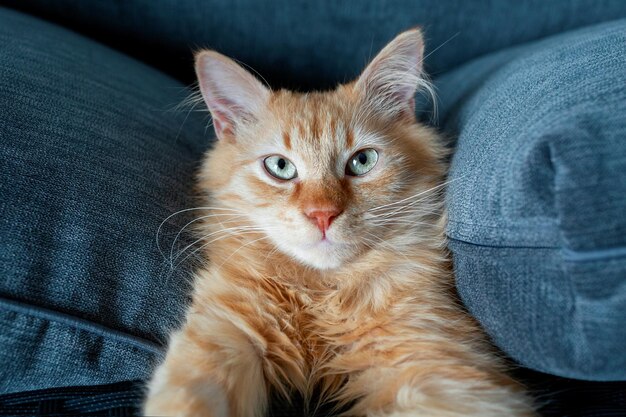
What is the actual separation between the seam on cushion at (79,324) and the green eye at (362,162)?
2.09 ft

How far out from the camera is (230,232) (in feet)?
4.28

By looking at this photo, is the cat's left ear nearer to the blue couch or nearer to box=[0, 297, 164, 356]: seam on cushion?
the blue couch

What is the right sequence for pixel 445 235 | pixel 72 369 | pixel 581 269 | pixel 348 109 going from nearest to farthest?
pixel 581 269, pixel 72 369, pixel 445 235, pixel 348 109

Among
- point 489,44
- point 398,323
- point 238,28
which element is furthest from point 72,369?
point 489,44

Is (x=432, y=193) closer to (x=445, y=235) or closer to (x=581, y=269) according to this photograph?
(x=445, y=235)

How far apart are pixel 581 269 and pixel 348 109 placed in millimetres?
764

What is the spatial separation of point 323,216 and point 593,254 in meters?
0.53

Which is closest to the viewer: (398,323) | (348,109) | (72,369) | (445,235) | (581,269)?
(581,269)

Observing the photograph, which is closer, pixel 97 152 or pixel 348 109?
pixel 97 152

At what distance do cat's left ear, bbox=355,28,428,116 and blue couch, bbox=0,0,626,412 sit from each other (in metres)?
0.18

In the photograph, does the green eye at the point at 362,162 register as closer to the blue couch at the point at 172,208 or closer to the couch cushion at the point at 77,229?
the blue couch at the point at 172,208

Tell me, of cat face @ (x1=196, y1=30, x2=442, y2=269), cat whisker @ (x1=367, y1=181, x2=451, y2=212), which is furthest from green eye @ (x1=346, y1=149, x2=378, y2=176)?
cat whisker @ (x1=367, y1=181, x2=451, y2=212)

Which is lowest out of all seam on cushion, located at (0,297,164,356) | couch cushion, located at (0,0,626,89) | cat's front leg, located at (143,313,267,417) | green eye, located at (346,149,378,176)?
cat's front leg, located at (143,313,267,417)

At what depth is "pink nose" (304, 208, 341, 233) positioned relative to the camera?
1.10 metres
